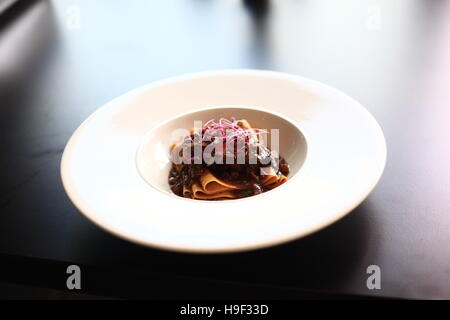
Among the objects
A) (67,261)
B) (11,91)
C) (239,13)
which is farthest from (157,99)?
(239,13)

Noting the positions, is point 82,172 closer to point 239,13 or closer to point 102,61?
point 102,61

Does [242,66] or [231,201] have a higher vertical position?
[242,66]

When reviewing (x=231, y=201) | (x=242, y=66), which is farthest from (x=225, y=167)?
(x=242, y=66)

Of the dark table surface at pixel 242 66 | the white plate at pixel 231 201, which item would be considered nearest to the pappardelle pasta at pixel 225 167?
the white plate at pixel 231 201

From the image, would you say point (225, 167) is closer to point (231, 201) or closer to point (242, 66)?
point (231, 201)

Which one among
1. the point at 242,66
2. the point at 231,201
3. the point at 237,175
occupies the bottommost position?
the point at 231,201

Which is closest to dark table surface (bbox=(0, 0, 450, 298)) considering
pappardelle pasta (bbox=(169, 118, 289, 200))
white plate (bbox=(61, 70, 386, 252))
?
white plate (bbox=(61, 70, 386, 252))

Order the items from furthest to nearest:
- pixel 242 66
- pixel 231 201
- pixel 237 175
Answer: pixel 242 66 < pixel 237 175 < pixel 231 201
